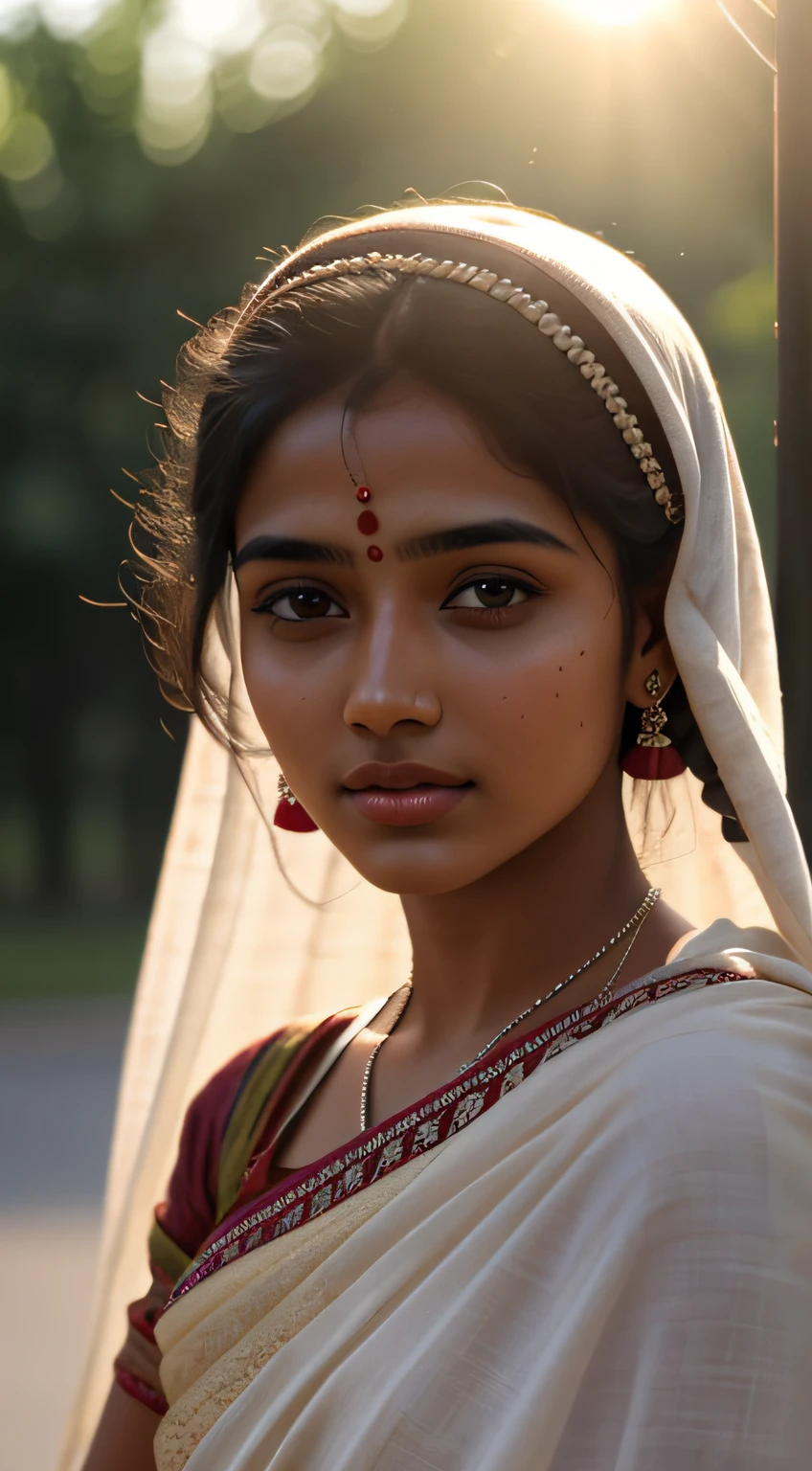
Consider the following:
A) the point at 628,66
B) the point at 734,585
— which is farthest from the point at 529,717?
the point at 628,66

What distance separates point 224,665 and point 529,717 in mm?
754

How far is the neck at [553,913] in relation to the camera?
65.8 inches

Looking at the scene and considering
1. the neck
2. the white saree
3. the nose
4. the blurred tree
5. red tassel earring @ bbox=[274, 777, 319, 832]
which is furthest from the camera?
the blurred tree

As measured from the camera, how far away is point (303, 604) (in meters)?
1.61

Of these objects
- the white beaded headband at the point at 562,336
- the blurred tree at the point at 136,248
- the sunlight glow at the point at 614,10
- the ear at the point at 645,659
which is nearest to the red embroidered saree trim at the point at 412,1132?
the ear at the point at 645,659

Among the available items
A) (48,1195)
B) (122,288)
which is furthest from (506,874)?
(122,288)

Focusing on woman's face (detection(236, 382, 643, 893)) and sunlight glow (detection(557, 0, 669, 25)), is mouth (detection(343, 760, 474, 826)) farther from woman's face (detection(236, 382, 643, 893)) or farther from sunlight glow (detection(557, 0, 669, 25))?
sunlight glow (detection(557, 0, 669, 25))

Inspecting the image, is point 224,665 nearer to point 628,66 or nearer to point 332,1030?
point 332,1030

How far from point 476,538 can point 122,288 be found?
1267 cm

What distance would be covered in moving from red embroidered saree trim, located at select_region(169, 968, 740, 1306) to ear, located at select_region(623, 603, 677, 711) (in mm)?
306

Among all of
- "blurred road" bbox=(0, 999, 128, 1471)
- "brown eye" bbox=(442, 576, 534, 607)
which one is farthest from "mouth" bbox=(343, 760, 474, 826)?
"blurred road" bbox=(0, 999, 128, 1471)

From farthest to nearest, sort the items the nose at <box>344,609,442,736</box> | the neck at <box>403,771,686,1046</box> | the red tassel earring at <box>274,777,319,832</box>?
the red tassel earring at <box>274,777,319,832</box> → the neck at <box>403,771,686,1046</box> → the nose at <box>344,609,442,736</box>

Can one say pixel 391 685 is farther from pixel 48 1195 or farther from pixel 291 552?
pixel 48 1195

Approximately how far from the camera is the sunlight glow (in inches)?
81.9
